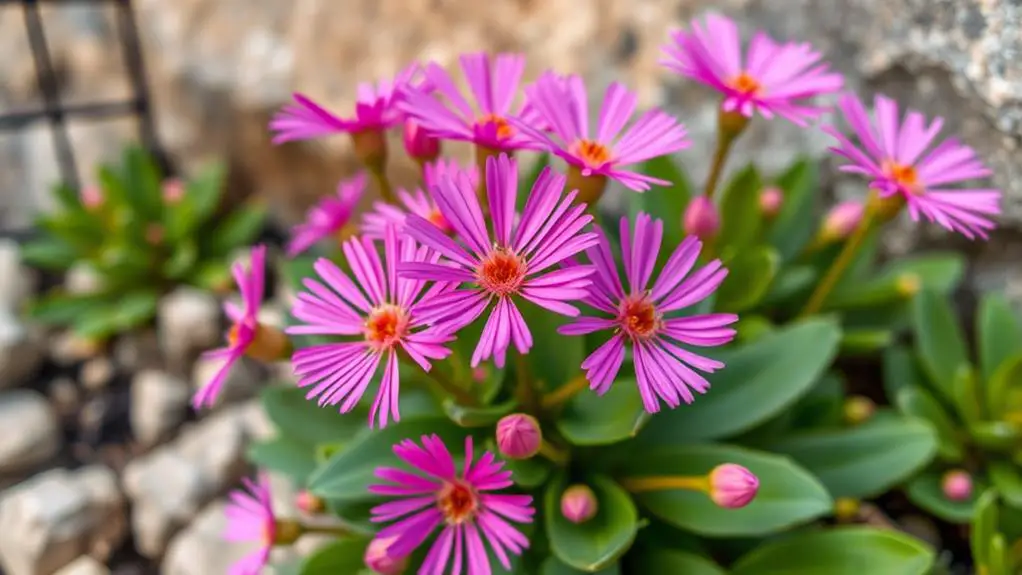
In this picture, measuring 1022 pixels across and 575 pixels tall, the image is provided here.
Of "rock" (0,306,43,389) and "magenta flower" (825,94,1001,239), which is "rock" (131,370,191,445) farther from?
"magenta flower" (825,94,1001,239)

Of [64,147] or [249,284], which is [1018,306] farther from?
[64,147]

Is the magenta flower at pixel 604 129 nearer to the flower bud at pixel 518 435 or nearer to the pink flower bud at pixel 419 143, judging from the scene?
the pink flower bud at pixel 419 143

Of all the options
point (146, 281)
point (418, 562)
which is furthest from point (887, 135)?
point (146, 281)

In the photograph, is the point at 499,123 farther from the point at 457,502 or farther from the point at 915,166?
the point at 915,166

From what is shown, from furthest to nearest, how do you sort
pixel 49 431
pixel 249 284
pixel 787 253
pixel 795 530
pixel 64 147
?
pixel 64 147 → pixel 49 431 → pixel 787 253 → pixel 795 530 → pixel 249 284

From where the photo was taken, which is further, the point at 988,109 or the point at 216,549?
the point at 216,549

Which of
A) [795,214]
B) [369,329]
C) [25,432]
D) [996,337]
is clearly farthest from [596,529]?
[25,432]

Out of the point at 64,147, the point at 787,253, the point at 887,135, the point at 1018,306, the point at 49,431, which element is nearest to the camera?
the point at 887,135
